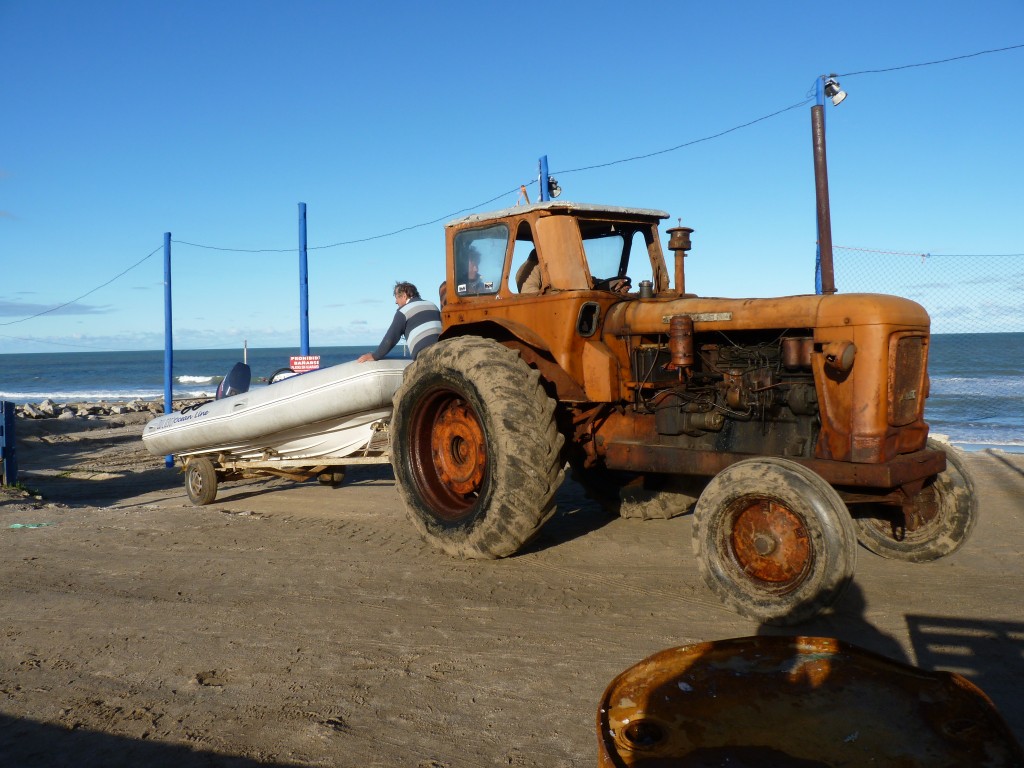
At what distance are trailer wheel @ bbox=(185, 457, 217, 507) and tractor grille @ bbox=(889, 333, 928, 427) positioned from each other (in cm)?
622

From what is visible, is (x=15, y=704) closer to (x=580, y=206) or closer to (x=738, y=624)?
(x=738, y=624)

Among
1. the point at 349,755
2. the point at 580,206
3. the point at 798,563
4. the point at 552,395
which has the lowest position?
the point at 349,755

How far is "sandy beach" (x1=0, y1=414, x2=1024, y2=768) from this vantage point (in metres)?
3.04

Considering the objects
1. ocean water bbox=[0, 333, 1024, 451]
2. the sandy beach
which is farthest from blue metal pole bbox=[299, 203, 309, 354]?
the sandy beach

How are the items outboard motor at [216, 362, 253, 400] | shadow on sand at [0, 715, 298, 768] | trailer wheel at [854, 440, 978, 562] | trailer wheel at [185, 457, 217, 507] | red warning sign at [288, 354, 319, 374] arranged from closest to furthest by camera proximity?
shadow on sand at [0, 715, 298, 768] → trailer wheel at [854, 440, 978, 562] → trailer wheel at [185, 457, 217, 507] → outboard motor at [216, 362, 253, 400] → red warning sign at [288, 354, 319, 374]

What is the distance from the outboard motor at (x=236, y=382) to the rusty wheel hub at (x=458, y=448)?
11.4 ft

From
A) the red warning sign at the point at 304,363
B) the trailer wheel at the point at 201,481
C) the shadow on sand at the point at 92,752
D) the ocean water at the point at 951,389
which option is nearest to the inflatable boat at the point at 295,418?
the trailer wheel at the point at 201,481

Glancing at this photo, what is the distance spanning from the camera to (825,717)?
82.7 inches

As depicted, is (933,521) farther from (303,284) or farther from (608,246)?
(303,284)

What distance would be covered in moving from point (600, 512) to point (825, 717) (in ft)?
16.5

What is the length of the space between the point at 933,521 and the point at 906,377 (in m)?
1.09

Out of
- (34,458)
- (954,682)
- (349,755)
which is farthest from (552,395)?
(34,458)

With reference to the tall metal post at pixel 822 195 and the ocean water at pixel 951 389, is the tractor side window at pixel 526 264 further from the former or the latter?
the ocean water at pixel 951 389

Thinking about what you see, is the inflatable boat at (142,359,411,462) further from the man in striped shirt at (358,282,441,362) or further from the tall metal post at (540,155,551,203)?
the tall metal post at (540,155,551,203)
